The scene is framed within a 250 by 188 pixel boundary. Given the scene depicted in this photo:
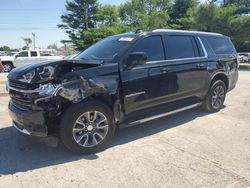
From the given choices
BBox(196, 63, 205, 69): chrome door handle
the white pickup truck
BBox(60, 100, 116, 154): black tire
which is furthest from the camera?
the white pickup truck

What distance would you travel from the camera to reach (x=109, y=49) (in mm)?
4891

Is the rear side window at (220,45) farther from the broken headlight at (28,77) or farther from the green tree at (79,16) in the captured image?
the green tree at (79,16)

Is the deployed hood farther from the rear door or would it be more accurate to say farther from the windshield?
the rear door

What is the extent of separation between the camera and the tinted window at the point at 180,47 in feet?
17.0

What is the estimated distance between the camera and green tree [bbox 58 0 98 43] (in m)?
44.9

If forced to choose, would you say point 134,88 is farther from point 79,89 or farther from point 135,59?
point 79,89

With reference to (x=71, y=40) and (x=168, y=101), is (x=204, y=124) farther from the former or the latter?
(x=71, y=40)

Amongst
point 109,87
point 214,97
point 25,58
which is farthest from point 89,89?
point 25,58

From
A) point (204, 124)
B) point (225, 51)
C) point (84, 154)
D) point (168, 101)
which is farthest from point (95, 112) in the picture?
point (225, 51)

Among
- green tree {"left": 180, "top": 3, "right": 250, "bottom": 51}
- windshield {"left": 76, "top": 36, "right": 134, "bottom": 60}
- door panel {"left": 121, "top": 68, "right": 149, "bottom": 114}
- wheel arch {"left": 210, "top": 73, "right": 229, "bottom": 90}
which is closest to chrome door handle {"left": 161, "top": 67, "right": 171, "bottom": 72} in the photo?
door panel {"left": 121, "top": 68, "right": 149, "bottom": 114}

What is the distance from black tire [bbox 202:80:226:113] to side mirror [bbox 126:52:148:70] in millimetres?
2494

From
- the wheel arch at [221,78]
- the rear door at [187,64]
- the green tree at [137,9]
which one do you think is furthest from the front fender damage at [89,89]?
the green tree at [137,9]

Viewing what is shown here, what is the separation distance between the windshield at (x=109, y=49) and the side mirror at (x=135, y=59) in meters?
0.25

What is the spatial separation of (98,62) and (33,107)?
4.09 ft
